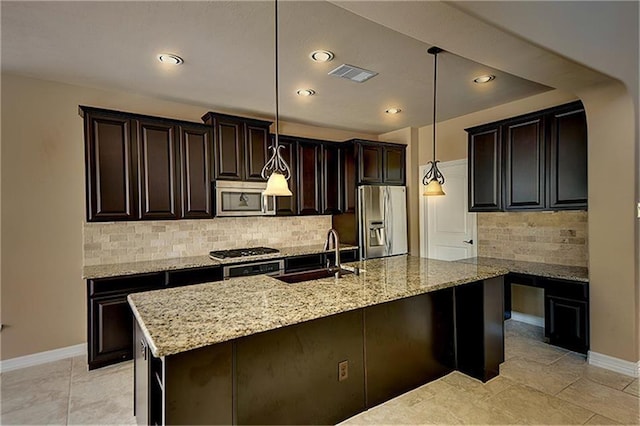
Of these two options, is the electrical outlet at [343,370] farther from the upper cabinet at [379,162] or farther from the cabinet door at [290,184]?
the upper cabinet at [379,162]

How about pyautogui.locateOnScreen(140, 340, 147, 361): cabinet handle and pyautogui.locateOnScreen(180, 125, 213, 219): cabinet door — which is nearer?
pyautogui.locateOnScreen(140, 340, 147, 361): cabinet handle

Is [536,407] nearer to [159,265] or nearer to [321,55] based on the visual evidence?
[321,55]

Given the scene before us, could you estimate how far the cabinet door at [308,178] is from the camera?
15.2ft

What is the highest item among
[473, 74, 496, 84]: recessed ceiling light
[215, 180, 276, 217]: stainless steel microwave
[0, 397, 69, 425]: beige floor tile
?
[473, 74, 496, 84]: recessed ceiling light

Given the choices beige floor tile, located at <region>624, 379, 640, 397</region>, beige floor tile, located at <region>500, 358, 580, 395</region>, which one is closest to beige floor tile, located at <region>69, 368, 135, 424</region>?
beige floor tile, located at <region>500, 358, 580, 395</region>

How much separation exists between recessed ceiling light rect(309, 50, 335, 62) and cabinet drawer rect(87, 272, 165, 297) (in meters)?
2.52

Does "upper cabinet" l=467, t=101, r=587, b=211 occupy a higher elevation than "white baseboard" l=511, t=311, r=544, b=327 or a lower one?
higher

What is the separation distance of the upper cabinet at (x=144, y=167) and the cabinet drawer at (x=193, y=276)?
637 mm

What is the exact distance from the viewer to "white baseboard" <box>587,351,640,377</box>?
2.78 metres

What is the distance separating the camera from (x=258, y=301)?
1.95 m

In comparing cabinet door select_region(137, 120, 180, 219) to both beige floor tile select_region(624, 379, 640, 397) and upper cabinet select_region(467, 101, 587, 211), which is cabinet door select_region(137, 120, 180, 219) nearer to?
upper cabinet select_region(467, 101, 587, 211)

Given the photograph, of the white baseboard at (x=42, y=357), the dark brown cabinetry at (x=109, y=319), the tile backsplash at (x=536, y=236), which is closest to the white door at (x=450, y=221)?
the tile backsplash at (x=536, y=236)

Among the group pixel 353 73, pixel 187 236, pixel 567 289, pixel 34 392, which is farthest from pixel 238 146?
pixel 567 289

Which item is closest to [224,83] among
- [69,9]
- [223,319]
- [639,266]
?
[69,9]
